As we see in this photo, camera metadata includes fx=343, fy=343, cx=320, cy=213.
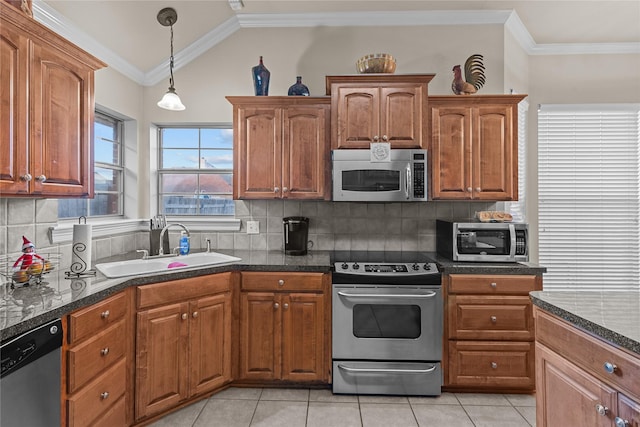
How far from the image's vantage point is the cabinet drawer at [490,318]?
239 centimetres

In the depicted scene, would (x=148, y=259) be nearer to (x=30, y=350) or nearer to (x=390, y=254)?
(x=30, y=350)

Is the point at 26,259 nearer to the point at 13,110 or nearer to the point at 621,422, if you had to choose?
the point at 13,110

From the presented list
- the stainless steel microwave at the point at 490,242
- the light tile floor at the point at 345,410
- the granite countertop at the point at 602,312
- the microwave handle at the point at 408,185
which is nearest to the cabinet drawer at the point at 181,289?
the light tile floor at the point at 345,410

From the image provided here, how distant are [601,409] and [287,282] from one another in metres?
1.74

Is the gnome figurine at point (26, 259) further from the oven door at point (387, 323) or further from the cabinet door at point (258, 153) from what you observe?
the oven door at point (387, 323)

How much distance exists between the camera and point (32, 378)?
127cm

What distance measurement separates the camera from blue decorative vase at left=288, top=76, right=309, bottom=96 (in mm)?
2828

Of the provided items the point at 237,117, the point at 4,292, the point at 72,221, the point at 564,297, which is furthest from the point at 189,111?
the point at 564,297

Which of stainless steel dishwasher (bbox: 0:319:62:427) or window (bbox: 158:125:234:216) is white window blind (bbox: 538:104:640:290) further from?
stainless steel dishwasher (bbox: 0:319:62:427)

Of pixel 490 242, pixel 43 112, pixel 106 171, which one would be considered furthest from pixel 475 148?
pixel 106 171

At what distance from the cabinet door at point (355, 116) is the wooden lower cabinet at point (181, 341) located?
1.36 metres

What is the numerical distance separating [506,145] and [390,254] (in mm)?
1273

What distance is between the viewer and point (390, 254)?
298 cm

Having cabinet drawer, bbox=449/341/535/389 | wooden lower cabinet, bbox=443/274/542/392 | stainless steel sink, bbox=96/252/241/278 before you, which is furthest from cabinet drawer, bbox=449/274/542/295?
stainless steel sink, bbox=96/252/241/278
